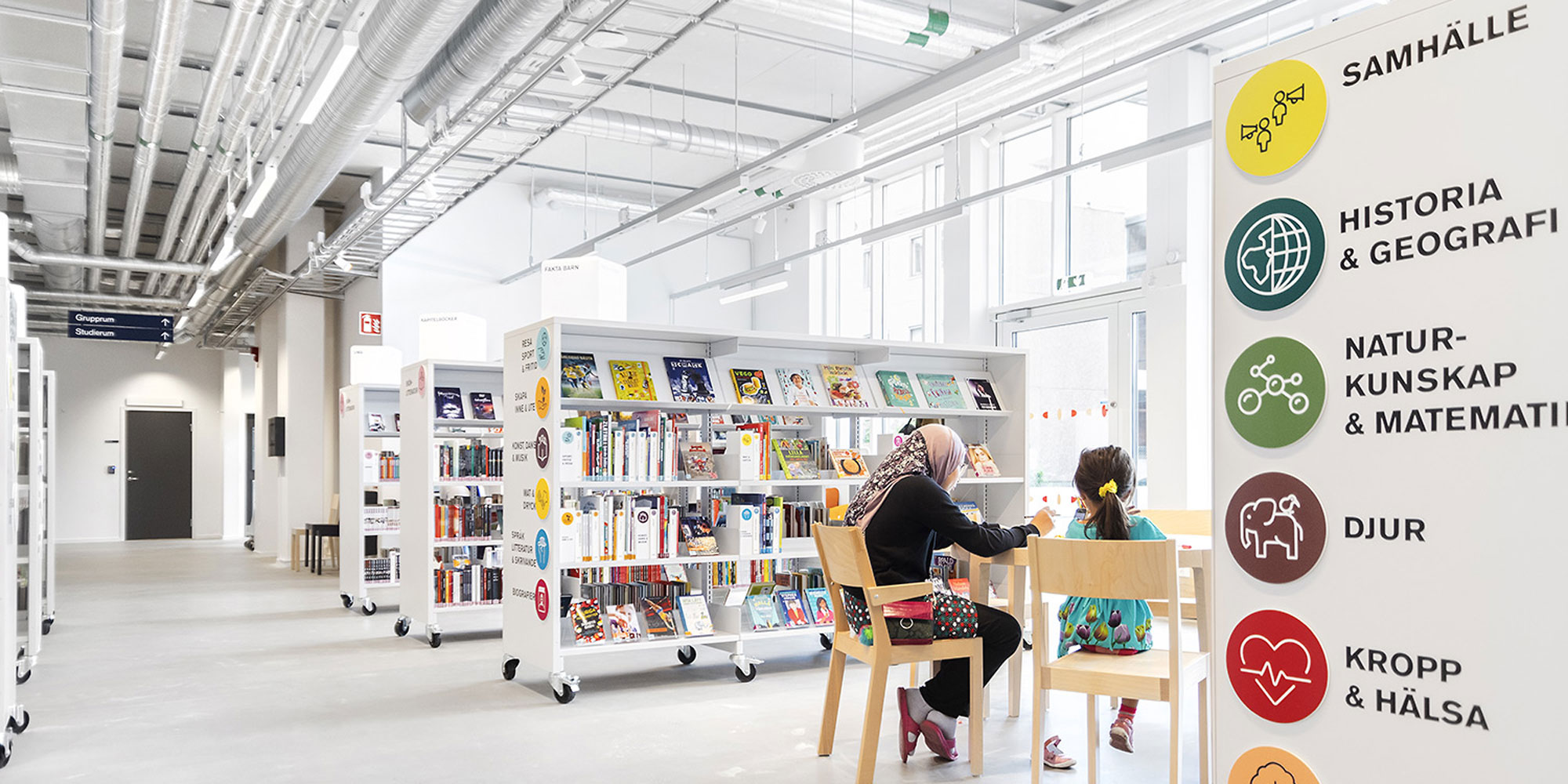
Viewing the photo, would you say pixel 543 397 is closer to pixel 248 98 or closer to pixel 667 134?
pixel 248 98

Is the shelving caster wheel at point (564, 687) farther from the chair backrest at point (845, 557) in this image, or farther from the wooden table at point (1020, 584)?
the wooden table at point (1020, 584)

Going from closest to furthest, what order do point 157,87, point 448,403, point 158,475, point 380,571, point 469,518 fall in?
point 157,87
point 448,403
point 469,518
point 380,571
point 158,475

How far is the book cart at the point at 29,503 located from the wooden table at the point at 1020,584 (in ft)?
14.3

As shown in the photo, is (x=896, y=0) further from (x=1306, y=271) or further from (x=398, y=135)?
(x=1306, y=271)

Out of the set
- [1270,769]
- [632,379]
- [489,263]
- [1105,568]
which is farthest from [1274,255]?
[489,263]

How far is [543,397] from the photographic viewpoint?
19.3 ft

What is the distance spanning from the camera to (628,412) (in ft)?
20.9

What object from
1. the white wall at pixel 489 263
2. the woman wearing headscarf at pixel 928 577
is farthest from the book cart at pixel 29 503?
the white wall at pixel 489 263

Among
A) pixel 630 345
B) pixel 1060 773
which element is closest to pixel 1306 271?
pixel 1060 773

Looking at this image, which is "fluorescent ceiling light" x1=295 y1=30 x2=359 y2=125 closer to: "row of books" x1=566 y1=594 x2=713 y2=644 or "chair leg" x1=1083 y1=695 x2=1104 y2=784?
"row of books" x1=566 y1=594 x2=713 y2=644

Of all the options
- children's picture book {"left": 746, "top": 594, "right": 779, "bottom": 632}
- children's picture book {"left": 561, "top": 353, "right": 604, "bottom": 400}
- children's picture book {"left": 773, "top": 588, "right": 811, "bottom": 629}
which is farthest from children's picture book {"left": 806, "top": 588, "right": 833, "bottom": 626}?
children's picture book {"left": 561, "top": 353, "right": 604, "bottom": 400}

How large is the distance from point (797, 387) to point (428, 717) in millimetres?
2745

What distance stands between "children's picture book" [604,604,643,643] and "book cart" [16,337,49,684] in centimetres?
288

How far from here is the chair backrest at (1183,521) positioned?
7.65 metres
